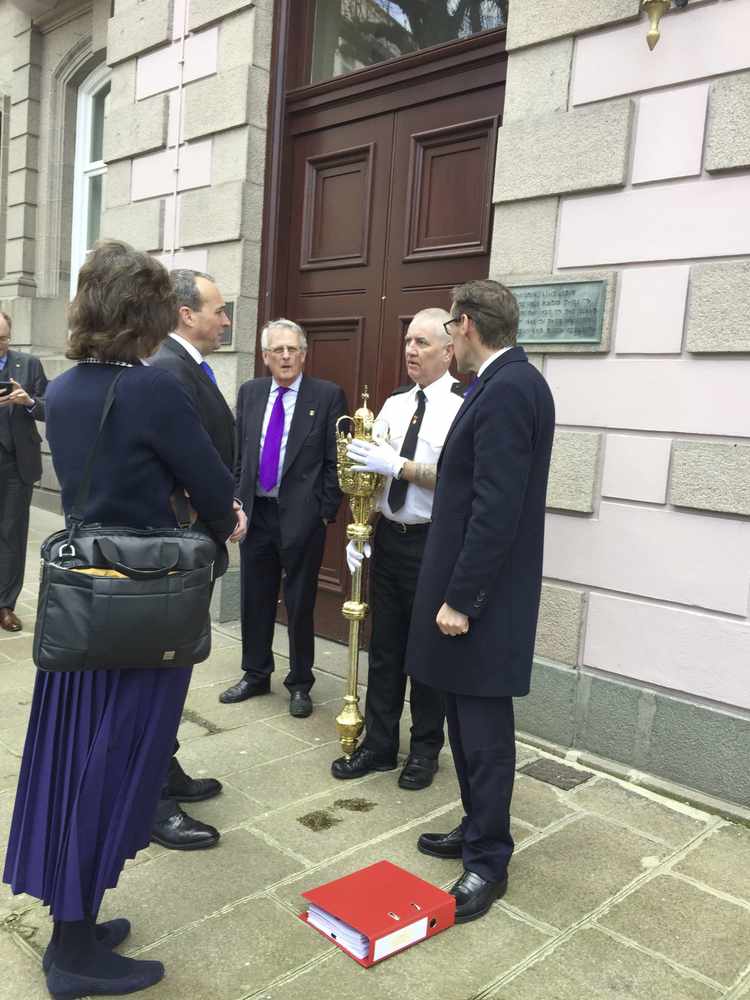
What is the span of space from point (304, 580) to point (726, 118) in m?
2.93

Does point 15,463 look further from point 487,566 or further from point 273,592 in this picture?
point 487,566

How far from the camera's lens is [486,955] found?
254 centimetres

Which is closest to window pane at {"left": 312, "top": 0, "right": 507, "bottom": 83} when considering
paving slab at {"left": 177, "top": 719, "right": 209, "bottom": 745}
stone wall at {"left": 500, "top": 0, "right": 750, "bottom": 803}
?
stone wall at {"left": 500, "top": 0, "right": 750, "bottom": 803}

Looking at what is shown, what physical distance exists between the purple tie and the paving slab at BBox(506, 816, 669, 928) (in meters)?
2.26

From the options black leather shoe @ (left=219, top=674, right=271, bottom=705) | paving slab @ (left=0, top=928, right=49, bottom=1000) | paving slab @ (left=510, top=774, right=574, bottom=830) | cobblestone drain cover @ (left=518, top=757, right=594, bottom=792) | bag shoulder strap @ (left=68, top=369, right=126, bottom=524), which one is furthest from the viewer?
black leather shoe @ (left=219, top=674, right=271, bottom=705)

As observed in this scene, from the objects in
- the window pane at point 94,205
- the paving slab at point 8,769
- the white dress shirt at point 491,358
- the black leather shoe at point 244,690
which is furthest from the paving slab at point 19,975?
the window pane at point 94,205

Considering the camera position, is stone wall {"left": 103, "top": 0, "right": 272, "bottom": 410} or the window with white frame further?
the window with white frame

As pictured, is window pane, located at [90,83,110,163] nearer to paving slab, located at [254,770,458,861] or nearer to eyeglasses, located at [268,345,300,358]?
eyeglasses, located at [268,345,300,358]

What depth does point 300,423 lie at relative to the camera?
4539 mm

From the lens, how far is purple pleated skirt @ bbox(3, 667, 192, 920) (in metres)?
2.23

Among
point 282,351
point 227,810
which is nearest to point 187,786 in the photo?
point 227,810

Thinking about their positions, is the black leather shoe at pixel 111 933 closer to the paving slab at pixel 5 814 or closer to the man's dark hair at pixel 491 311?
the paving slab at pixel 5 814

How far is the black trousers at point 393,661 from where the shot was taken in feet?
12.4

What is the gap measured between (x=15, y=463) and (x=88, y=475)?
12.5ft
